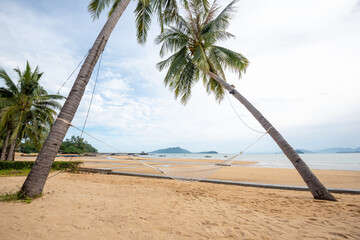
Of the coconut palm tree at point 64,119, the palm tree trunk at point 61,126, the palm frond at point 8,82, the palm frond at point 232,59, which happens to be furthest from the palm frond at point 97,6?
the palm frond at point 8,82

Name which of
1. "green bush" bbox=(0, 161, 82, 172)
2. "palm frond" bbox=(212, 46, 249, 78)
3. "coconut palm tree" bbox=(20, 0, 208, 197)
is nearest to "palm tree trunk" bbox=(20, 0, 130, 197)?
"coconut palm tree" bbox=(20, 0, 208, 197)

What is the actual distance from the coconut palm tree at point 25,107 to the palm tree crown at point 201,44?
323 inches

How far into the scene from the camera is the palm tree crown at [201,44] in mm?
5727

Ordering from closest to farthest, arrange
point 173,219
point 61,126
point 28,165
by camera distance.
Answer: point 173,219
point 61,126
point 28,165

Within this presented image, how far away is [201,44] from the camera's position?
6262 millimetres

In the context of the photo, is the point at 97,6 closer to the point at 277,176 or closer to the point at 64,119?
the point at 64,119

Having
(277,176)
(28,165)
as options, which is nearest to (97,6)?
(28,165)

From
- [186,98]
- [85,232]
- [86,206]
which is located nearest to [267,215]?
[85,232]

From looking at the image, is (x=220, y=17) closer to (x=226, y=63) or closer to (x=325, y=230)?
(x=226, y=63)

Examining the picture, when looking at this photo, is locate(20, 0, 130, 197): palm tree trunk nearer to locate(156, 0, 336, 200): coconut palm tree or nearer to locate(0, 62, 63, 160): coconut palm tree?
locate(156, 0, 336, 200): coconut palm tree

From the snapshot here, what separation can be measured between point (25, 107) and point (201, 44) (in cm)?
1049

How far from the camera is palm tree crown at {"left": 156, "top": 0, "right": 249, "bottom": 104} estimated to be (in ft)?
18.8

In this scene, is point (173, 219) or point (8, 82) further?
point (8, 82)

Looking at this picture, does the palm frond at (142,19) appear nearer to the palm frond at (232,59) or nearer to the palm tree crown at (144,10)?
the palm tree crown at (144,10)
